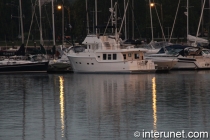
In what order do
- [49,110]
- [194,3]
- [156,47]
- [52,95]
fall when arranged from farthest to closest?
[194,3]
[156,47]
[52,95]
[49,110]

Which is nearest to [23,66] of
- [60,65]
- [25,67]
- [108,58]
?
[25,67]

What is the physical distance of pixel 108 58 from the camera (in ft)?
224

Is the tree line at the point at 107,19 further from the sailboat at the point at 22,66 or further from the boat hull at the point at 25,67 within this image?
the boat hull at the point at 25,67

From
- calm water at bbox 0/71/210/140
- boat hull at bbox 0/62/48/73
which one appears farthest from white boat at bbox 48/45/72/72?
calm water at bbox 0/71/210/140

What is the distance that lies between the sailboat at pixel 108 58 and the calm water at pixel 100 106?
2.95 meters

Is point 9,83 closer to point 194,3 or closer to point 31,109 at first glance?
point 31,109

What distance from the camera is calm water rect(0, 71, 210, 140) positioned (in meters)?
32.4

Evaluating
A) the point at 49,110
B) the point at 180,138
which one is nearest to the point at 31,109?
the point at 49,110

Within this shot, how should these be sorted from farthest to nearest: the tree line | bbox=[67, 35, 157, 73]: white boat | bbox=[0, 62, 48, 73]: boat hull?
1. the tree line
2. bbox=[0, 62, 48, 73]: boat hull
3. bbox=[67, 35, 157, 73]: white boat

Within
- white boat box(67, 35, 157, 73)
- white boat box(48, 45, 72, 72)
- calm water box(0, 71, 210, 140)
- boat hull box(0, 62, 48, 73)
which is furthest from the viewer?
white boat box(48, 45, 72, 72)

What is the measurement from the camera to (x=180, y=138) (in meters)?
29.7

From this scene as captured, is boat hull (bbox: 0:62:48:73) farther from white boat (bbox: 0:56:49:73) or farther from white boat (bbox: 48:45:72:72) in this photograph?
white boat (bbox: 48:45:72:72)

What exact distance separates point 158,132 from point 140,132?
68cm

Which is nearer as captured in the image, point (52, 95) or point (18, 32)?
point (52, 95)
